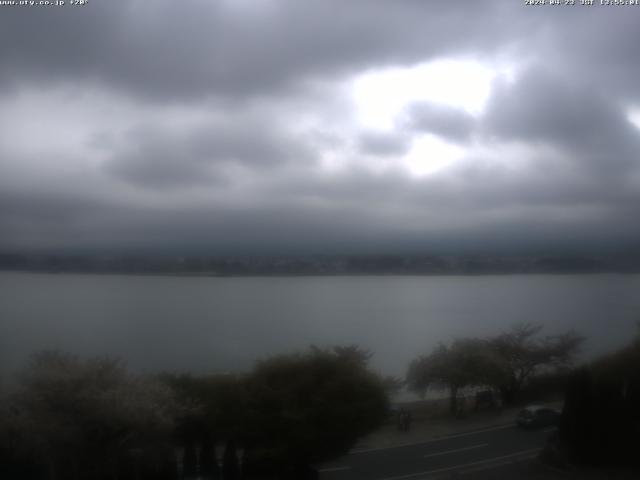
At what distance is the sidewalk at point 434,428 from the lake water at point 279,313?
4.36 feet

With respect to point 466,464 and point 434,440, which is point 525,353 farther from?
point 466,464

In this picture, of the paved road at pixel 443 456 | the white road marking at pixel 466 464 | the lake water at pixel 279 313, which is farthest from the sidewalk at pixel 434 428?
the lake water at pixel 279 313

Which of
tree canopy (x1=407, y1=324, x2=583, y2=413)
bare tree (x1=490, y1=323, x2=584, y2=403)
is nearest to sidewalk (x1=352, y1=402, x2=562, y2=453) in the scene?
tree canopy (x1=407, y1=324, x2=583, y2=413)

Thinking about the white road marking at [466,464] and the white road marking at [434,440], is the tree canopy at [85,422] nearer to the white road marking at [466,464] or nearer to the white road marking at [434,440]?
the white road marking at [434,440]

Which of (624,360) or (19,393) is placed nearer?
(19,393)

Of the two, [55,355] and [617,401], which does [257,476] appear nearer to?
[55,355]

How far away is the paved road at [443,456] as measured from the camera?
31.1 feet

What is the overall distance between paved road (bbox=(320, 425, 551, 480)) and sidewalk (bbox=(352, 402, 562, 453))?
14cm

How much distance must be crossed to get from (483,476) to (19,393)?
22.9 ft

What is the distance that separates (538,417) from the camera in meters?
Result: 10.7

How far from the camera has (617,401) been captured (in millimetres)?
10516

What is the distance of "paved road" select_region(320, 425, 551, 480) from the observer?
949 cm

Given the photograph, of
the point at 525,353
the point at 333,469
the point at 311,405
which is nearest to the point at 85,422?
the point at 311,405

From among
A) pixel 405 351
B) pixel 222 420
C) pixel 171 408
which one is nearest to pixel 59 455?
pixel 171 408
